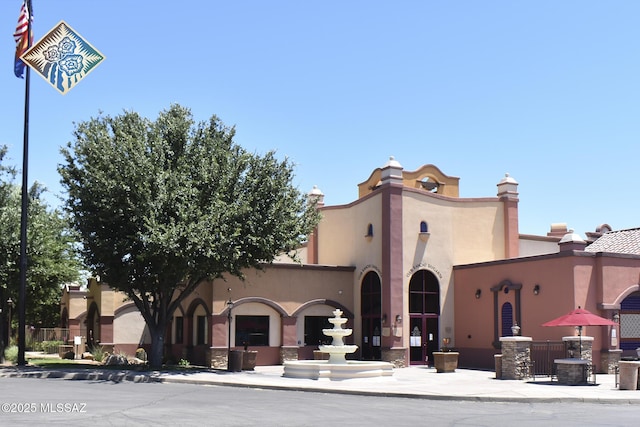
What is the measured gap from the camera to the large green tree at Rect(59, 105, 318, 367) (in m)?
25.9

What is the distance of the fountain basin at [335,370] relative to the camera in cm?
2475

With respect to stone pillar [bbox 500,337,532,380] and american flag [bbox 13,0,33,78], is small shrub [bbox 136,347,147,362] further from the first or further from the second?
stone pillar [bbox 500,337,532,380]

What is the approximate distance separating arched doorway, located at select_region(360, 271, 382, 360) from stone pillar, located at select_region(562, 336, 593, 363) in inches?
398

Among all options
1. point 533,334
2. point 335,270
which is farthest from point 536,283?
point 335,270

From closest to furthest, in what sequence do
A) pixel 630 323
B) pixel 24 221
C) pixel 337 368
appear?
pixel 337 368, pixel 24 221, pixel 630 323

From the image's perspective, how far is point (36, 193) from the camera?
35500 mm

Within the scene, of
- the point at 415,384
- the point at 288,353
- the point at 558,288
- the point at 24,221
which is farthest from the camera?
the point at 288,353

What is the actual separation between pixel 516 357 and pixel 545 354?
3.02m

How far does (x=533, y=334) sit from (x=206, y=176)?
14.4 metres

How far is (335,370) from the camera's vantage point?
24.8 m

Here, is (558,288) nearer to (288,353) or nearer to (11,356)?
(288,353)

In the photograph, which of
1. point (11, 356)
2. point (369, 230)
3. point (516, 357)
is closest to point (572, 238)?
point (516, 357)

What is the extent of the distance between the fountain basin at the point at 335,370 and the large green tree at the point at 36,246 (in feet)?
31.0

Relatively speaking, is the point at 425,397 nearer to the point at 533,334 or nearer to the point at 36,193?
the point at 533,334
